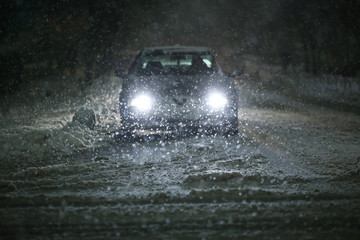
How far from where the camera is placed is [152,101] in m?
7.50

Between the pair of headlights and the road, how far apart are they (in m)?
0.57

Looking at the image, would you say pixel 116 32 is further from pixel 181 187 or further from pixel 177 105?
pixel 181 187

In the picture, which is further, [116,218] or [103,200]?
[103,200]

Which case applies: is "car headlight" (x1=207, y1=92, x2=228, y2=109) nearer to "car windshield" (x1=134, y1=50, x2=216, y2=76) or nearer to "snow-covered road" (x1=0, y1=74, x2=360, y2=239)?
"snow-covered road" (x1=0, y1=74, x2=360, y2=239)

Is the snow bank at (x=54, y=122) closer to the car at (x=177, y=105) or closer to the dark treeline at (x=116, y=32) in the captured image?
the car at (x=177, y=105)

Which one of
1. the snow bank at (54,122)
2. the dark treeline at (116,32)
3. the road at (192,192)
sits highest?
the dark treeline at (116,32)

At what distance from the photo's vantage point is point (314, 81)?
1756cm

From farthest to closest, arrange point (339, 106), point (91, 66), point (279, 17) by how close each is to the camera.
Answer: point (279, 17)
point (91, 66)
point (339, 106)

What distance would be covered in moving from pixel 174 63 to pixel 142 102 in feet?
6.11

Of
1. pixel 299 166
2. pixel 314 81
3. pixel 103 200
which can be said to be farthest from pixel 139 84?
pixel 314 81

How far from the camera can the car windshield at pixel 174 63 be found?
843 cm

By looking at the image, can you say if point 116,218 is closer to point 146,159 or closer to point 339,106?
point 146,159

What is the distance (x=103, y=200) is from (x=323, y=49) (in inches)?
721

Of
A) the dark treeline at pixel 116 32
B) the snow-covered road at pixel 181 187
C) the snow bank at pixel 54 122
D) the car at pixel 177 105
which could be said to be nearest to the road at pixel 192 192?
the snow-covered road at pixel 181 187
